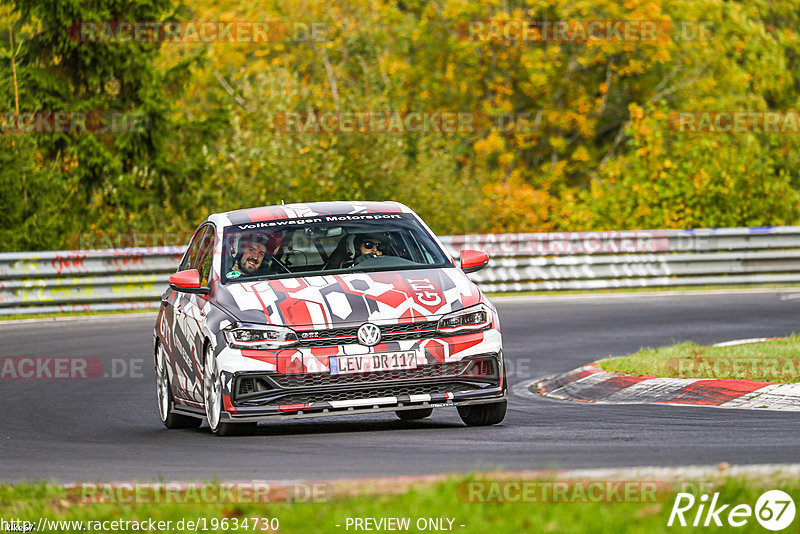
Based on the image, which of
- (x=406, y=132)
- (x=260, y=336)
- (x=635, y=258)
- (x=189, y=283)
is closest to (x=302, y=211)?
(x=189, y=283)

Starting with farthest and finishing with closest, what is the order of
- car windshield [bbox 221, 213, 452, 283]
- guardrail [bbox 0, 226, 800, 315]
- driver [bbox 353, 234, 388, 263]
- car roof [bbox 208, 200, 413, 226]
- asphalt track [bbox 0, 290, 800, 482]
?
1. guardrail [bbox 0, 226, 800, 315]
2. car roof [bbox 208, 200, 413, 226]
3. driver [bbox 353, 234, 388, 263]
4. car windshield [bbox 221, 213, 452, 283]
5. asphalt track [bbox 0, 290, 800, 482]

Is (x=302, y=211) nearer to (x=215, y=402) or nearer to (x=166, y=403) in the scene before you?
(x=166, y=403)

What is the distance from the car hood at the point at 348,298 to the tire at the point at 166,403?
60.4 inches

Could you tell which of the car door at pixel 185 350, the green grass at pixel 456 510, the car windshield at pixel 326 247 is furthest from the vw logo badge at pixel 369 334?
the green grass at pixel 456 510

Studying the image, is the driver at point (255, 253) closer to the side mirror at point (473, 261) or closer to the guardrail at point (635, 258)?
the side mirror at point (473, 261)

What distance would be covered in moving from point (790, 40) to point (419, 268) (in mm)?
48818

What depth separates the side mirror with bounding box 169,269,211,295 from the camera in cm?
995

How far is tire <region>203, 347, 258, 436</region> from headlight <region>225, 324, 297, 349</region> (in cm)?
24

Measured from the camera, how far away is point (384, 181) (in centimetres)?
2888

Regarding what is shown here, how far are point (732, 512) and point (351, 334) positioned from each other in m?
3.94

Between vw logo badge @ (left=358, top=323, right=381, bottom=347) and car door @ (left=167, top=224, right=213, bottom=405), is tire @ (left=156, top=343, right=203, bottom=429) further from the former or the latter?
vw logo badge @ (left=358, top=323, right=381, bottom=347)

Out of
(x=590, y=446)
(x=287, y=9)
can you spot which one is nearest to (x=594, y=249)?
(x=590, y=446)

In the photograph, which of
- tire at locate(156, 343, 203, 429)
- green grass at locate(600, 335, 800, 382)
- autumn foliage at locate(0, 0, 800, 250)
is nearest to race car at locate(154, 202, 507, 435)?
tire at locate(156, 343, 203, 429)

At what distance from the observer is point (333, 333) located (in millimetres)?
9000
